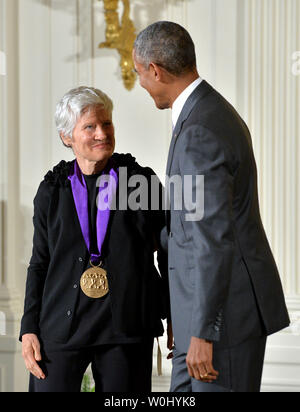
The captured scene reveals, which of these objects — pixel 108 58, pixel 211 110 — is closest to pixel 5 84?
pixel 108 58

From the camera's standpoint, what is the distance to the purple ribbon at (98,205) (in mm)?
2559

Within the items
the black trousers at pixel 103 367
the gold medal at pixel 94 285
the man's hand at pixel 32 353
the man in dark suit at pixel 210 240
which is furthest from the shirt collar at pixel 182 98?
the man's hand at pixel 32 353

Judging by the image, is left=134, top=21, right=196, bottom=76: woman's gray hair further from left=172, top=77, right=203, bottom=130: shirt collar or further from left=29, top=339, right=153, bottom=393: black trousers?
left=29, top=339, right=153, bottom=393: black trousers

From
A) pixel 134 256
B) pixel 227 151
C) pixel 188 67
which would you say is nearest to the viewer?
pixel 227 151

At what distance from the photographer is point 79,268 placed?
2.55m

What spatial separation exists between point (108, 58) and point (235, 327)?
2768mm

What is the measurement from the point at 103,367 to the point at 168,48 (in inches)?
43.8

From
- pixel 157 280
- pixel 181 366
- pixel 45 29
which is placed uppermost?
pixel 45 29

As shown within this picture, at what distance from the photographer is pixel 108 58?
457 centimetres

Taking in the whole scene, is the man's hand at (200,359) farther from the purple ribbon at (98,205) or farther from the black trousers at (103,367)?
the purple ribbon at (98,205)

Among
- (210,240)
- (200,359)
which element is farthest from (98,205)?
(200,359)

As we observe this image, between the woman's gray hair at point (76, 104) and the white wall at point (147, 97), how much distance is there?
181 cm

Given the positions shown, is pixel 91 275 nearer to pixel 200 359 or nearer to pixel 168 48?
pixel 200 359

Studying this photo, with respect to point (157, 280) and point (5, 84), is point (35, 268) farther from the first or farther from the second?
point (5, 84)
